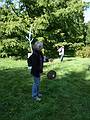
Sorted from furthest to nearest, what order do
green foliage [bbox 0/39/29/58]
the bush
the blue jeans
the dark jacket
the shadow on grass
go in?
the bush, green foliage [bbox 0/39/29/58], the blue jeans, the dark jacket, the shadow on grass

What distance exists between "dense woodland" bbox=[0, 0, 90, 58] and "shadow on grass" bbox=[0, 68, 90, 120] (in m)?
20.6

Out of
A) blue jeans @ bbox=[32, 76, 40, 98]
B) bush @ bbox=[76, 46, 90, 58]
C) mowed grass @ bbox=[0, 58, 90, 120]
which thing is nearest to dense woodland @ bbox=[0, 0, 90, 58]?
bush @ bbox=[76, 46, 90, 58]

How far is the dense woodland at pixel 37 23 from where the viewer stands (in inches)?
1538

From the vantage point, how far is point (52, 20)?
4138 centimetres

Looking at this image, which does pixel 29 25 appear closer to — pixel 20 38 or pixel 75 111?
pixel 20 38

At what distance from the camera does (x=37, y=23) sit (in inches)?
1532

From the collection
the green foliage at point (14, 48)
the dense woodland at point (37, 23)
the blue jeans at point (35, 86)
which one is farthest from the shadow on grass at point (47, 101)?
the dense woodland at point (37, 23)

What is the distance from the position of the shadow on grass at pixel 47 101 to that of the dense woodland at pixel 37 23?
2058cm

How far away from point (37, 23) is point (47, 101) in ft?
87.0

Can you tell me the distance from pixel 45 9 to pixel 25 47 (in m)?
5.62

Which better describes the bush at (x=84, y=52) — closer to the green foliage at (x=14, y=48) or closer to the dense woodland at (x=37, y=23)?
the dense woodland at (x=37, y=23)

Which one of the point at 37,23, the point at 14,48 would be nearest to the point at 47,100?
the point at 37,23

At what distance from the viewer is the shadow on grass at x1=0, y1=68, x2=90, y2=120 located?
36.4ft

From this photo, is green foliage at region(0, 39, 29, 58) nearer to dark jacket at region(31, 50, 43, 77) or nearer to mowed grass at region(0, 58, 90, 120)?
mowed grass at region(0, 58, 90, 120)
